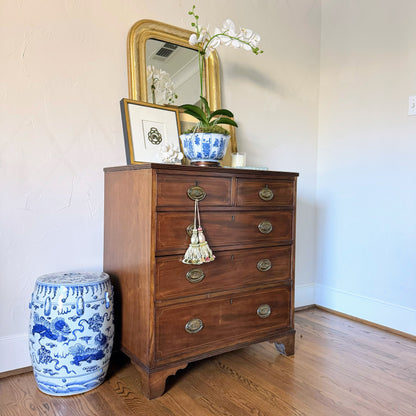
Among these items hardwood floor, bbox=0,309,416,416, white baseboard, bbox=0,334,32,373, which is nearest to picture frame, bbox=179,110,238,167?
hardwood floor, bbox=0,309,416,416

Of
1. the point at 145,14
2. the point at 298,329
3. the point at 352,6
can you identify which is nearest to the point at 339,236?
the point at 298,329

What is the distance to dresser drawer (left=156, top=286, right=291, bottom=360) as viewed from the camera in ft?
4.96

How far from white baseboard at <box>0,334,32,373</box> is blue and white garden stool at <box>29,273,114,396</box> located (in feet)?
0.65

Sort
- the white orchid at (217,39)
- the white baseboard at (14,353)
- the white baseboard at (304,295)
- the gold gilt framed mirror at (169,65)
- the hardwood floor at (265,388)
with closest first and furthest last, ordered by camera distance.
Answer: the hardwood floor at (265,388), the white baseboard at (14,353), the gold gilt framed mirror at (169,65), the white orchid at (217,39), the white baseboard at (304,295)

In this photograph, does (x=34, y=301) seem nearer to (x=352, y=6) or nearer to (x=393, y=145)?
(x=393, y=145)

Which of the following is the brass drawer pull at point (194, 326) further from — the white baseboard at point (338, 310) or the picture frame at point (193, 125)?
the picture frame at point (193, 125)

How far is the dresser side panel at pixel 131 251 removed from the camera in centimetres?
147

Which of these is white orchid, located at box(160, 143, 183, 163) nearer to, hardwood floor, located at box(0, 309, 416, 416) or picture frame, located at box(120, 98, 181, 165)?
picture frame, located at box(120, 98, 181, 165)

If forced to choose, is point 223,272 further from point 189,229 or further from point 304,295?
point 304,295

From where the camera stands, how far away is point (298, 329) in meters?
2.26

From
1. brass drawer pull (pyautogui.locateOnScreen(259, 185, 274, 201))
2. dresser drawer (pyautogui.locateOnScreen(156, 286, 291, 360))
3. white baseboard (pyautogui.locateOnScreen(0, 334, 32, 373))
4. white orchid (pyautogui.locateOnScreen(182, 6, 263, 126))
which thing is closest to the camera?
dresser drawer (pyautogui.locateOnScreen(156, 286, 291, 360))

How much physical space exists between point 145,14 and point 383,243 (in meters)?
1.85

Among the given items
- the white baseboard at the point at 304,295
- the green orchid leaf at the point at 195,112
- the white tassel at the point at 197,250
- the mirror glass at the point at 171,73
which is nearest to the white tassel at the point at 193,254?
the white tassel at the point at 197,250

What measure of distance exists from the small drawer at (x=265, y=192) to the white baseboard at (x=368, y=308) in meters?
0.96
